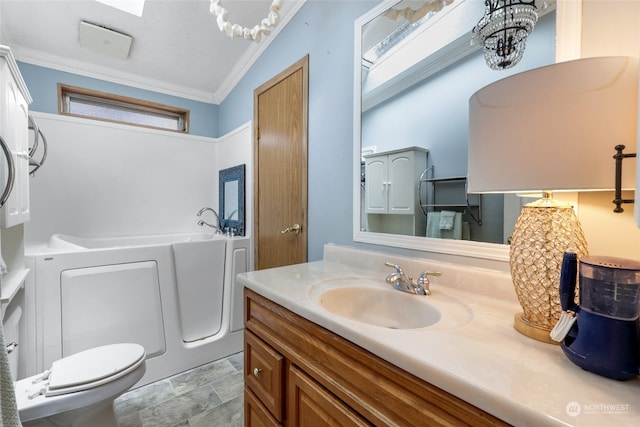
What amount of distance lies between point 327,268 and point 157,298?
54.4 inches

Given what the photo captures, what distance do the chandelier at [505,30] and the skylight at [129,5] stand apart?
2.17 metres

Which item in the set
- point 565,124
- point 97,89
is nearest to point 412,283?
point 565,124

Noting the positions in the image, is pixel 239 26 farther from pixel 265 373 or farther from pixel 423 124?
pixel 265 373

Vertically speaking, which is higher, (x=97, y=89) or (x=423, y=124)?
(x=97, y=89)

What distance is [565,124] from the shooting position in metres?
0.54

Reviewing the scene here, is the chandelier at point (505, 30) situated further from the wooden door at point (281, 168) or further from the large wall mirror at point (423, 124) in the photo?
the wooden door at point (281, 168)

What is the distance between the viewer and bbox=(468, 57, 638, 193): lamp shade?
20.2 inches

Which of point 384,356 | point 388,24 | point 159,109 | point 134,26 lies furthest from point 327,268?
point 159,109

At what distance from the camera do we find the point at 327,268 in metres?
1.29

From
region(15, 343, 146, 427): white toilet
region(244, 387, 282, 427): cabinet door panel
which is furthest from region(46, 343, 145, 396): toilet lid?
region(244, 387, 282, 427): cabinet door panel

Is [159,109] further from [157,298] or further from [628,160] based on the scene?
[628,160]

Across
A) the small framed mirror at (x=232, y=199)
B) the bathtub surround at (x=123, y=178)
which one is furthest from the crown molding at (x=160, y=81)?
the small framed mirror at (x=232, y=199)

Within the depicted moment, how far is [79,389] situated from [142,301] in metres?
0.82

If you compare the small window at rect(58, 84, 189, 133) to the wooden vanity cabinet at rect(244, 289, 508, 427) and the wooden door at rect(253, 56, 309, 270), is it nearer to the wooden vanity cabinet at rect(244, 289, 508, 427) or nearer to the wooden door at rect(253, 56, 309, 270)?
the wooden door at rect(253, 56, 309, 270)
